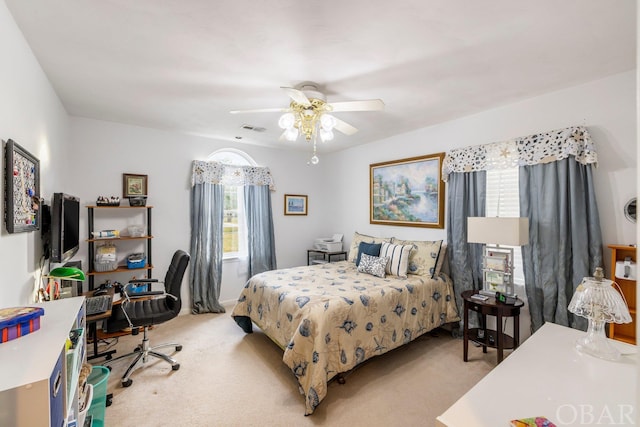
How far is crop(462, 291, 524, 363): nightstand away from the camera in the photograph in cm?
248

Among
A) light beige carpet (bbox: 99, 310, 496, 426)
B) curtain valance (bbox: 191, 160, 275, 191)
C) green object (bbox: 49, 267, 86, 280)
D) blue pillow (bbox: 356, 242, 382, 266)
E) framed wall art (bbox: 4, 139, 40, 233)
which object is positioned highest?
curtain valance (bbox: 191, 160, 275, 191)

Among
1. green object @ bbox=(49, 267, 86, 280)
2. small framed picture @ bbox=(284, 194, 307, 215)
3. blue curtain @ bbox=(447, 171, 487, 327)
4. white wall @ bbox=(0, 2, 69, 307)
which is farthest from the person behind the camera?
small framed picture @ bbox=(284, 194, 307, 215)

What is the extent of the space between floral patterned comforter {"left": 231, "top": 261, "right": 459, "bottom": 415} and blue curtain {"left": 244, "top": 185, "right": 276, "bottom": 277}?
1.11m

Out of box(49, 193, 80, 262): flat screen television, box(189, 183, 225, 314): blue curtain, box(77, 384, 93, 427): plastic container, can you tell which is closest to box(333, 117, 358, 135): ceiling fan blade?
box(49, 193, 80, 262): flat screen television

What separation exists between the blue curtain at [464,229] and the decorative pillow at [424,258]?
22 cm

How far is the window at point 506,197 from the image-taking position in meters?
2.90

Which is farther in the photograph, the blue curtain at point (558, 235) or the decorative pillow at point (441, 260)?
the decorative pillow at point (441, 260)

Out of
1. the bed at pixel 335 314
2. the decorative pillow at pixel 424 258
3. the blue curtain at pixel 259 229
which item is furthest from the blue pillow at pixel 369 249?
the blue curtain at pixel 259 229

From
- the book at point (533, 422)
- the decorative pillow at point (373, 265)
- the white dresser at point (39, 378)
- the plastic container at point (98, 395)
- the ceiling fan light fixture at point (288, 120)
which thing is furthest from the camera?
the decorative pillow at point (373, 265)

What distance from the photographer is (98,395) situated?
5.91 ft

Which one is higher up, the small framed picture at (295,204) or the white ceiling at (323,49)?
the white ceiling at (323,49)

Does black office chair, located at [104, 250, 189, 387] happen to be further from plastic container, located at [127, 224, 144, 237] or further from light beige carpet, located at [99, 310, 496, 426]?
plastic container, located at [127, 224, 144, 237]

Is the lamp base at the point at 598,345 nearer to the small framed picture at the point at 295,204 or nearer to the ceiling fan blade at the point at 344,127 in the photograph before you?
the ceiling fan blade at the point at 344,127

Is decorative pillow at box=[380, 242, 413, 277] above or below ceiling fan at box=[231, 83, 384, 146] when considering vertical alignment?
below
